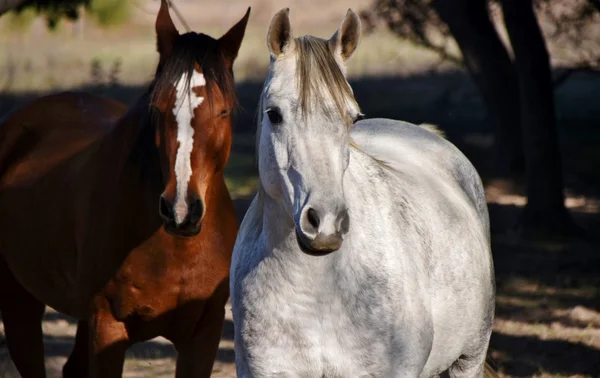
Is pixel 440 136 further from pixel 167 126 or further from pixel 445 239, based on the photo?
pixel 167 126

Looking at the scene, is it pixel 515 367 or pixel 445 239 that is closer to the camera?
pixel 445 239

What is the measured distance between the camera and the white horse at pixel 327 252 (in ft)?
10.0

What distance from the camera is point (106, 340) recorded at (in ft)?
14.3

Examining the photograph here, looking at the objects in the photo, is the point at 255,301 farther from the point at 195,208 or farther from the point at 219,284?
the point at 219,284

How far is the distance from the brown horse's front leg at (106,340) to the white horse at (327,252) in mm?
1014

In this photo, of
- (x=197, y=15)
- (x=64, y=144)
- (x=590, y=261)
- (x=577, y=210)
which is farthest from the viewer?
(x=197, y=15)

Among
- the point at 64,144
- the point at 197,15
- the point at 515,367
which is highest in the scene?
the point at 64,144

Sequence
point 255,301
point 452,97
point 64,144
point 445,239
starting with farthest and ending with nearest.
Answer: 1. point 452,97
2. point 64,144
3. point 445,239
4. point 255,301

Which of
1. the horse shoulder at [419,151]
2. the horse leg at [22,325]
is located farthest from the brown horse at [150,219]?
the horse shoulder at [419,151]

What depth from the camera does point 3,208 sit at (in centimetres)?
540

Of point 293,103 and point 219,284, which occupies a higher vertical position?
point 293,103

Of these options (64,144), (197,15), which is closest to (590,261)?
(64,144)

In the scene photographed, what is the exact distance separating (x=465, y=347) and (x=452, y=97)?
15980 mm

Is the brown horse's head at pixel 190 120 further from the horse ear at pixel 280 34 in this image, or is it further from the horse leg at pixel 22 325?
the horse leg at pixel 22 325
